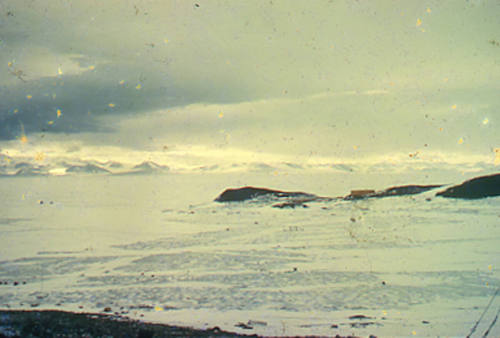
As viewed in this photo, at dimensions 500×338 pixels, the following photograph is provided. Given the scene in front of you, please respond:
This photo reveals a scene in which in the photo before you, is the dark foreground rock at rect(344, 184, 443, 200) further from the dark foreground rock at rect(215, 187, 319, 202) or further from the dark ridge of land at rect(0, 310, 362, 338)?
the dark ridge of land at rect(0, 310, 362, 338)

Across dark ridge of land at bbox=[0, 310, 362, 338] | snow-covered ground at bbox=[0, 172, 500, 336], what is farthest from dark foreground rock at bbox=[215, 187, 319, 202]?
dark ridge of land at bbox=[0, 310, 362, 338]

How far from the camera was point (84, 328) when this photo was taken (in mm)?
8156

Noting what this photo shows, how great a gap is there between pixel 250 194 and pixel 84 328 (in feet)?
76.5

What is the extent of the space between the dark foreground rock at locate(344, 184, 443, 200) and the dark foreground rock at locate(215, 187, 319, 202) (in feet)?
12.1

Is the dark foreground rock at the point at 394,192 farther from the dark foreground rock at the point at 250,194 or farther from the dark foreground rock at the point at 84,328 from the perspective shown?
the dark foreground rock at the point at 84,328

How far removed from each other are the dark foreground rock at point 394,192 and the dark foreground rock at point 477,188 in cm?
198

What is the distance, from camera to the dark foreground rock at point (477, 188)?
2302cm

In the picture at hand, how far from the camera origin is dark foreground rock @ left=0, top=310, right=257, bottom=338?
788 centimetres

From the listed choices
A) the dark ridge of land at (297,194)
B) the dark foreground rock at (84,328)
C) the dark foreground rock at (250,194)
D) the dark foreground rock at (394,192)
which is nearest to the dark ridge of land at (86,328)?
the dark foreground rock at (84,328)

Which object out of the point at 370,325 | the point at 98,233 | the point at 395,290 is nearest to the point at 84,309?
the point at 370,325

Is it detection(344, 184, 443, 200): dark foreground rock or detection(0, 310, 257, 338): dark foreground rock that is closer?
detection(0, 310, 257, 338): dark foreground rock

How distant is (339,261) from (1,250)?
12712 mm

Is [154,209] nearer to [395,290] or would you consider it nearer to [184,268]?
[184,268]

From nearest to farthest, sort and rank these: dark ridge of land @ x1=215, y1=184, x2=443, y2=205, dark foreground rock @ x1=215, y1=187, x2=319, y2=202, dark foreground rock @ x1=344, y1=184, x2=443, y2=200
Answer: dark foreground rock @ x1=344, y1=184, x2=443, y2=200 → dark ridge of land @ x1=215, y1=184, x2=443, y2=205 → dark foreground rock @ x1=215, y1=187, x2=319, y2=202
